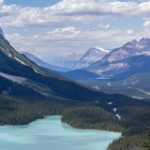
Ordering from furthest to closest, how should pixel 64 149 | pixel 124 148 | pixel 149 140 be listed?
pixel 64 149
pixel 124 148
pixel 149 140

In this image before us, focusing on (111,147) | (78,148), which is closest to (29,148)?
(78,148)

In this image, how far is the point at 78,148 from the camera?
198000 mm

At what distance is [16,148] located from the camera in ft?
645

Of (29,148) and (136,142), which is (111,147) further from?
(29,148)

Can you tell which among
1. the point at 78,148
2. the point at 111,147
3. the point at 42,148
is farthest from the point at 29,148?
the point at 111,147

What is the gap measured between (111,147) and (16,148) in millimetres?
35993

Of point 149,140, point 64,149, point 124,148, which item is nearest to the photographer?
point 149,140

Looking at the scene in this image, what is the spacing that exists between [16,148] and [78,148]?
2292 centimetres

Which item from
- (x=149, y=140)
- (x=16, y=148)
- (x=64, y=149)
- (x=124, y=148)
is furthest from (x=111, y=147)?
(x=149, y=140)

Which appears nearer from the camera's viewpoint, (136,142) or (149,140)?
(149,140)

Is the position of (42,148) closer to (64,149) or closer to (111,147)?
(64,149)

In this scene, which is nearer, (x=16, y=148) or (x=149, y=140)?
(x=149, y=140)

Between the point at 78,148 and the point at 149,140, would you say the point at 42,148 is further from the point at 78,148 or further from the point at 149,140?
the point at 149,140

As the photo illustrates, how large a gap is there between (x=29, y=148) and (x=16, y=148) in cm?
481
